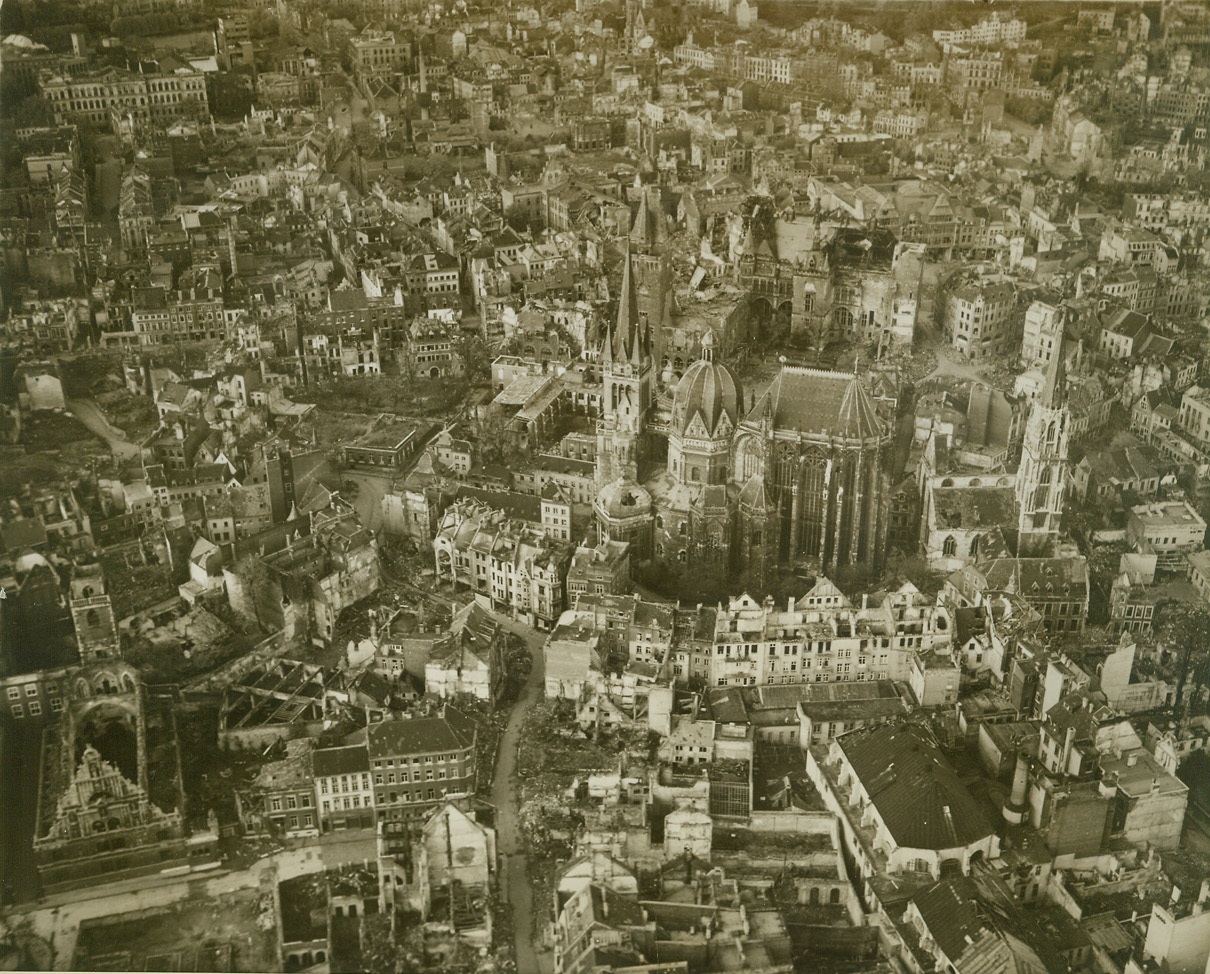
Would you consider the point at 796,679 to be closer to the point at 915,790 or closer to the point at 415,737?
the point at 915,790

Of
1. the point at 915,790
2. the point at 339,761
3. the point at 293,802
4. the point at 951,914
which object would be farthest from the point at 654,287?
the point at 951,914

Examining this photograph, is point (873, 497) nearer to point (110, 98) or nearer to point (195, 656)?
point (195, 656)

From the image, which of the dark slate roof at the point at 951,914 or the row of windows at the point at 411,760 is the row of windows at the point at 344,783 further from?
the dark slate roof at the point at 951,914

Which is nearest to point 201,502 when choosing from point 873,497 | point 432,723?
point 432,723

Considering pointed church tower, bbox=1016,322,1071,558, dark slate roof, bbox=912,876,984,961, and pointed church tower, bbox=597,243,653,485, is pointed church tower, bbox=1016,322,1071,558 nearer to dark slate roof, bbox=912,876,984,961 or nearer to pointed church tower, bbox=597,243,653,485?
pointed church tower, bbox=597,243,653,485

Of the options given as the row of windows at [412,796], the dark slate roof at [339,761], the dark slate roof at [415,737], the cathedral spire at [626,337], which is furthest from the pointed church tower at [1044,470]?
the dark slate roof at [339,761]

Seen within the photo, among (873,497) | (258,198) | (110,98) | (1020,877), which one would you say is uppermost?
(110,98)
